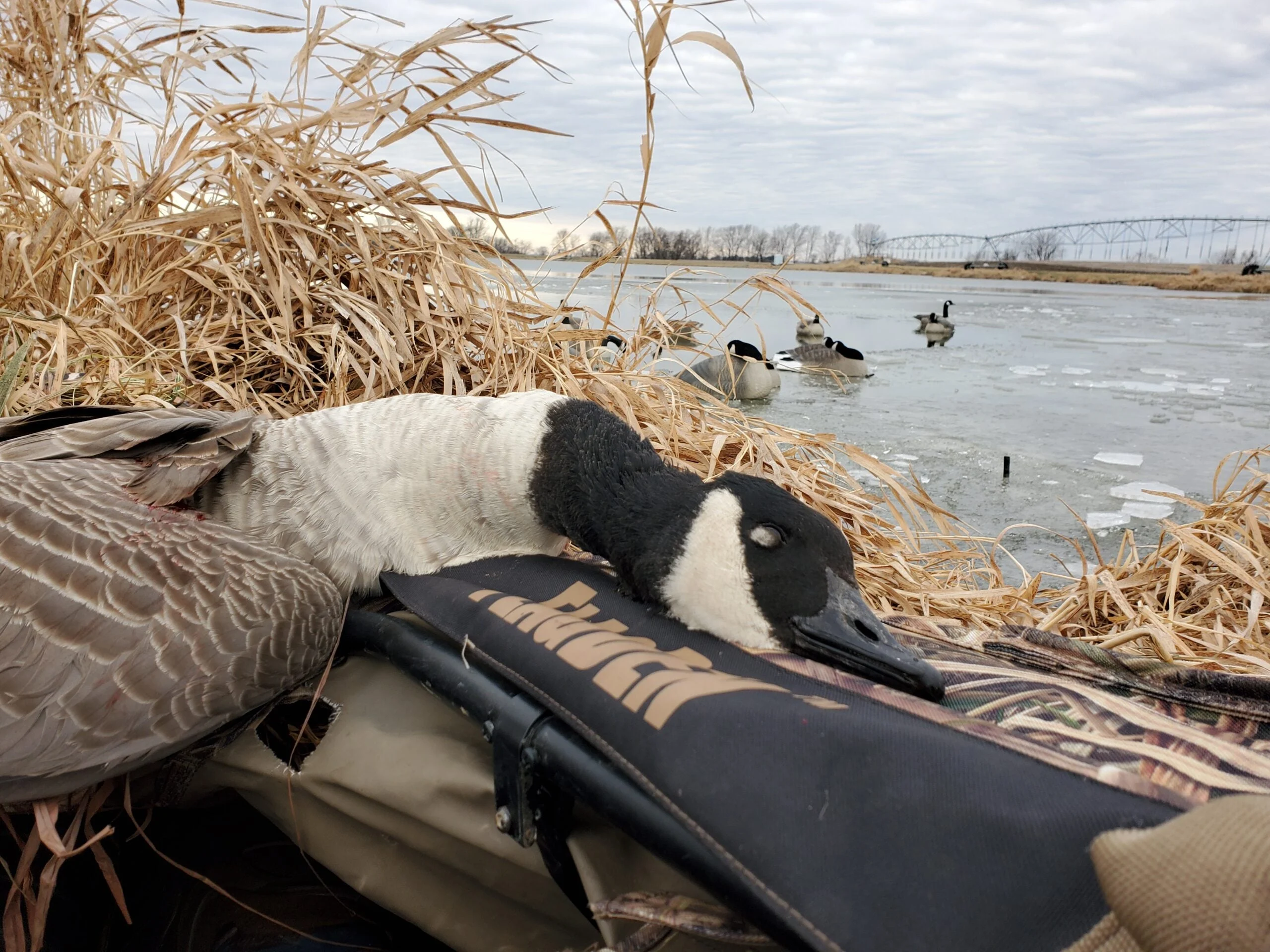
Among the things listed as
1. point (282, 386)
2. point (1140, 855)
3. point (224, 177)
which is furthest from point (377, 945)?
point (224, 177)

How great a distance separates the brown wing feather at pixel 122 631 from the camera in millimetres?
1239

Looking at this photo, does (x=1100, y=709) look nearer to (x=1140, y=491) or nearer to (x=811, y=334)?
(x=1140, y=491)

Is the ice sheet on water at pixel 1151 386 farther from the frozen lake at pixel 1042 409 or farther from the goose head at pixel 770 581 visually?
the goose head at pixel 770 581

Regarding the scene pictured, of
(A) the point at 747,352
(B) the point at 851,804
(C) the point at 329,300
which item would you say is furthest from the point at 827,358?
(B) the point at 851,804

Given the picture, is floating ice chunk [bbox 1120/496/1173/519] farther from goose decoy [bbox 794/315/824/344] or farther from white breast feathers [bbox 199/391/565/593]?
goose decoy [bbox 794/315/824/344]

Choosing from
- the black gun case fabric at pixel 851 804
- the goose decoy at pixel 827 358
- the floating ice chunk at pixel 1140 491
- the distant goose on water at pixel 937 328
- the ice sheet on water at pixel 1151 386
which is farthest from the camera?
the distant goose on water at pixel 937 328

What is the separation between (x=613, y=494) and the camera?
1667 millimetres

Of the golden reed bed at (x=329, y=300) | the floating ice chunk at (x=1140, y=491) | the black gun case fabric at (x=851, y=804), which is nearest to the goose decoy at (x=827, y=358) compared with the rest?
the floating ice chunk at (x=1140, y=491)

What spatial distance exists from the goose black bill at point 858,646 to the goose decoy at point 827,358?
24.0ft

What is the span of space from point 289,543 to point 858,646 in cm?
122

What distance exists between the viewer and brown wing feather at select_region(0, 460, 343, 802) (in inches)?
48.8

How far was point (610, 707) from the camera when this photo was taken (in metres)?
1.01

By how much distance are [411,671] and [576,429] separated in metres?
0.68

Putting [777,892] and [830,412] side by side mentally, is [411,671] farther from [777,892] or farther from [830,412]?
[830,412]
